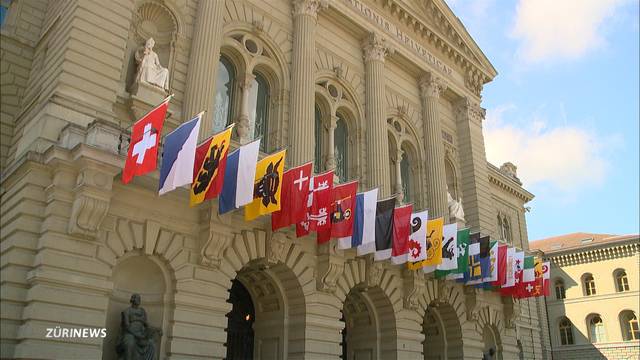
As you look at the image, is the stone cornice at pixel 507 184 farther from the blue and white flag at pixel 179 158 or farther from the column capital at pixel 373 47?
the blue and white flag at pixel 179 158

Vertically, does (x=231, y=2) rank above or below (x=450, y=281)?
above

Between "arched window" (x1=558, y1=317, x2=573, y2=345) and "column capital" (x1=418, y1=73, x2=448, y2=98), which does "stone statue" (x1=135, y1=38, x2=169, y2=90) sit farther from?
"arched window" (x1=558, y1=317, x2=573, y2=345)

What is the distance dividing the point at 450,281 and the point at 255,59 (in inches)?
533

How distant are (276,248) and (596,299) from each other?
45878mm

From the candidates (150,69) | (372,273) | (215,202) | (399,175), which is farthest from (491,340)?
(150,69)

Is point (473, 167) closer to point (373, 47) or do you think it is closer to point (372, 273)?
point (373, 47)

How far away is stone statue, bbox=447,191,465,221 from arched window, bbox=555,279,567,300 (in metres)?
32.9

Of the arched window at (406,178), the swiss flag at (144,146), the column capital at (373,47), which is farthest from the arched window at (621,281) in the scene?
the swiss flag at (144,146)

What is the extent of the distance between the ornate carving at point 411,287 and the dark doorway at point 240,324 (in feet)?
21.3

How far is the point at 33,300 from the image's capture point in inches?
540

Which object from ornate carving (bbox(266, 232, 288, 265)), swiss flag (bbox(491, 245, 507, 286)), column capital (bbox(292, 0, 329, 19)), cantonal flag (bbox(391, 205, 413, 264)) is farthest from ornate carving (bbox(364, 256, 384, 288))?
column capital (bbox(292, 0, 329, 19))

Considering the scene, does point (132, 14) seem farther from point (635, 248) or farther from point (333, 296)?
point (635, 248)

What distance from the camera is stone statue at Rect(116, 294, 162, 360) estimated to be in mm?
15156

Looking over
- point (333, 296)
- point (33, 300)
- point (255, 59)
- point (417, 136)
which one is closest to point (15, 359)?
point (33, 300)
